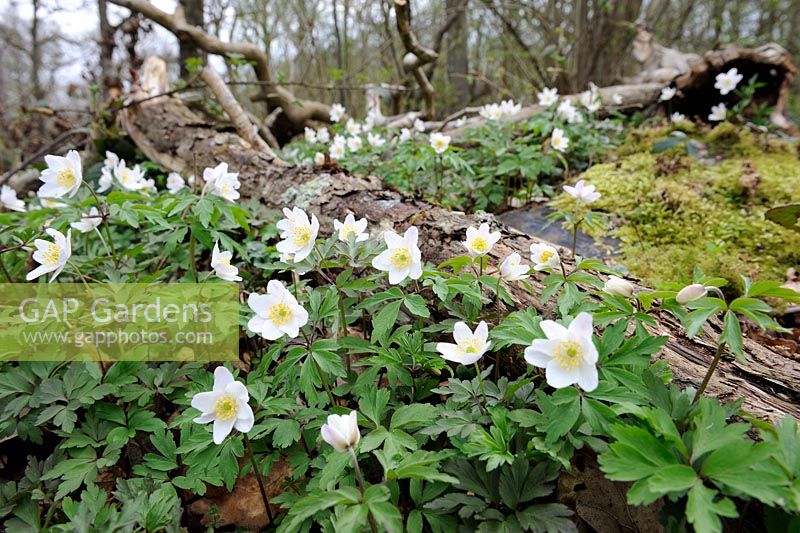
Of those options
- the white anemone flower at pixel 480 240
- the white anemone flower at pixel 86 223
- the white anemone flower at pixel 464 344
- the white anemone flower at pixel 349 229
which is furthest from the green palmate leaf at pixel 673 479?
the white anemone flower at pixel 86 223

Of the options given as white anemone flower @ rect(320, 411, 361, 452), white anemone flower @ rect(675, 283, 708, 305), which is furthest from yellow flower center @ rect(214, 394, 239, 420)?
white anemone flower @ rect(675, 283, 708, 305)

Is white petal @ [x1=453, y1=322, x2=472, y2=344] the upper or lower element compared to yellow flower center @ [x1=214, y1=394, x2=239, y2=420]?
upper

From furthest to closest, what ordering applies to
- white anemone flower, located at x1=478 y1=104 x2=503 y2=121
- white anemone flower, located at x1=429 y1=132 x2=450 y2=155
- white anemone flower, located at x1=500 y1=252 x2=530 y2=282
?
1. white anemone flower, located at x1=478 y1=104 x2=503 y2=121
2. white anemone flower, located at x1=429 y1=132 x2=450 y2=155
3. white anemone flower, located at x1=500 y1=252 x2=530 y2=282

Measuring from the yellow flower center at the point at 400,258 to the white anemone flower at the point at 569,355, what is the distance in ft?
1.75

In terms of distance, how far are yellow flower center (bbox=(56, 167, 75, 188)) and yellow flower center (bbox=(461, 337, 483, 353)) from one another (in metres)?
2.04

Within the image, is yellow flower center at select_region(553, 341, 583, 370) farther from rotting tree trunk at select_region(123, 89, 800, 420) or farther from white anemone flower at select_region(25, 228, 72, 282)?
white anemone flower at select_region(25, 228, 72, 282)

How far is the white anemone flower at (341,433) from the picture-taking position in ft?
3.80

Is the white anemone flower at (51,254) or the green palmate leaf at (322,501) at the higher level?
the white anemone flower at (51,254)

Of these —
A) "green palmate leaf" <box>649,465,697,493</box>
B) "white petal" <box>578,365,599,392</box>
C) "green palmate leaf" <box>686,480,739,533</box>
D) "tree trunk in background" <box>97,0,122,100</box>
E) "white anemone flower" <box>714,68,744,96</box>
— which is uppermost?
"tree trunk in background" <box>97,0,122,100</box>

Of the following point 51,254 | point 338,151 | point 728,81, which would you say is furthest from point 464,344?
point 728,81

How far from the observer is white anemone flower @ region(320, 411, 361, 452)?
45.6 inches

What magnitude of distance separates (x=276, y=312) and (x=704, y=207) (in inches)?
127

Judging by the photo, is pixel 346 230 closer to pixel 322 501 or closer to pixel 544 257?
pixel 544 257

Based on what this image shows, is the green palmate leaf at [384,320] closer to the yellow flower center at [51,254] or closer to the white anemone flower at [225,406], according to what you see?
the white anemone flower at [225,406]
